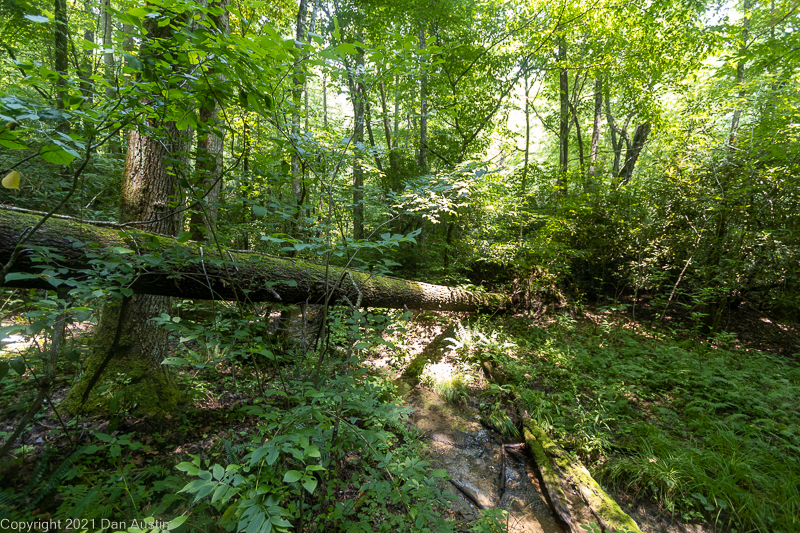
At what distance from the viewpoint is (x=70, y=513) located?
1548mm

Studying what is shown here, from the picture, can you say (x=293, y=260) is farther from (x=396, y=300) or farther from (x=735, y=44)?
(x=735, y=44)

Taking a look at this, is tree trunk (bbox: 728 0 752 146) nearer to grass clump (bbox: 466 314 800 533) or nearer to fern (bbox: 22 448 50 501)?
grass clump (bbox: 466 314 800 533)

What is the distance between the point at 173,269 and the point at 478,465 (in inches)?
134

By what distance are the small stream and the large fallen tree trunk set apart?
66.5 inches

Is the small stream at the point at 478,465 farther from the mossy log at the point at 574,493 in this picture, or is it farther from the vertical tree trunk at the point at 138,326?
the vertical tree trunk at the point at 138,326

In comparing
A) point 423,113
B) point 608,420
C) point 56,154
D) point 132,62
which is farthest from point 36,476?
point 423,113

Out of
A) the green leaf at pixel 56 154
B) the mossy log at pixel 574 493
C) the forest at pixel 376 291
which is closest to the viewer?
the green leaf at pixel 56 154

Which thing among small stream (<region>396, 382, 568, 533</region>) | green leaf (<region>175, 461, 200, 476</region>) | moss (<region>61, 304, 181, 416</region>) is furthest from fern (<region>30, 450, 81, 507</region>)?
small stream (<region>396, 382, 568, 533</region>)

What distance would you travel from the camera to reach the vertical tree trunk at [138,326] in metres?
2.71

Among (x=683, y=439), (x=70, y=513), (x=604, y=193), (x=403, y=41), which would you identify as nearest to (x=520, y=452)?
(x=683, y=439)

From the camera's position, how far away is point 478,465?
3.10 meters

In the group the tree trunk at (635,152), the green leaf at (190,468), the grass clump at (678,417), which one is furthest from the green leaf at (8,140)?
the tree trunk at (635,152)

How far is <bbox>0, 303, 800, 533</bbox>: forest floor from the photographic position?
2137mm

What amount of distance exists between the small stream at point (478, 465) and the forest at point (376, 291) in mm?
28
